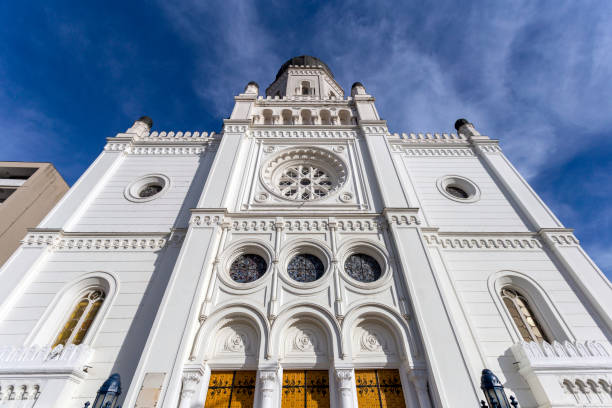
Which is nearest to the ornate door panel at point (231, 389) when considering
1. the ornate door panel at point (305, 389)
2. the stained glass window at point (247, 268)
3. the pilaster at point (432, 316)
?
the ornate door panel at point (305, 389)

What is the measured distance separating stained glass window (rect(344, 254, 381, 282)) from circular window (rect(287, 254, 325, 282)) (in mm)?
851

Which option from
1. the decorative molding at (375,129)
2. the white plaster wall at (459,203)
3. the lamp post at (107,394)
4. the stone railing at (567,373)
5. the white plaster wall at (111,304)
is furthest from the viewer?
the decorative molding at (375,129)

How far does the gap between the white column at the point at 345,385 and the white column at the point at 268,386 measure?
1.43 m

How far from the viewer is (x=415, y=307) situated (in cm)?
715

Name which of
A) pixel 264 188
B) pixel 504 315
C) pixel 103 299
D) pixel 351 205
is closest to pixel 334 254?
pixel 351 205

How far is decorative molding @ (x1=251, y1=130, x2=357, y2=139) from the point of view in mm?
13406

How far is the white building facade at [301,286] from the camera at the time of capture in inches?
249

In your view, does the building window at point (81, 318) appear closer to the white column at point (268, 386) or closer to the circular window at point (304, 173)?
the white column at point (268, 386)

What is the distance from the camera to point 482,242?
9.62 metres

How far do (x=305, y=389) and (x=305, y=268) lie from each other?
10.4 ft

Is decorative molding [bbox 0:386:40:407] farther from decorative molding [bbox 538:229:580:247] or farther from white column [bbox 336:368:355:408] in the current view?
decorative molding [bbox 538:229:580:247]

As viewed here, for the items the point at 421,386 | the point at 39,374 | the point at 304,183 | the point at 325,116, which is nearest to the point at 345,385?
the point at 421,386

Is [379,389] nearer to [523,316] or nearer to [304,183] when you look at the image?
[523,316]

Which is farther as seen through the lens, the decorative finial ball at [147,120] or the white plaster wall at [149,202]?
the decorative finial ball at [147,120]
